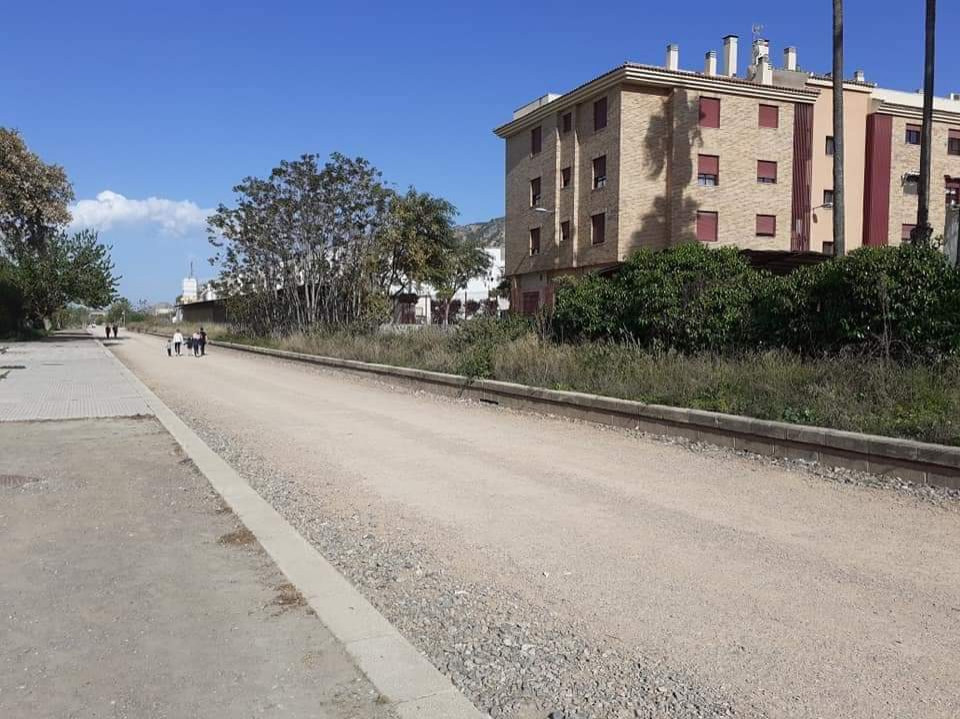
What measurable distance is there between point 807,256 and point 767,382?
1514 centimetres

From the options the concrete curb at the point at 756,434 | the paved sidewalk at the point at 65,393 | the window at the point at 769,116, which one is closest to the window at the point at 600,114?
the window at the point at 769,116

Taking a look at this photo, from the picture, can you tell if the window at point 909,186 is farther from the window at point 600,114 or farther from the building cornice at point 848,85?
the window at point 600,114

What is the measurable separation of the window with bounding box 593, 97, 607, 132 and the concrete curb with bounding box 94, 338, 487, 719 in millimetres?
33423

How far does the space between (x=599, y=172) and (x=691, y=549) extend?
112 feet

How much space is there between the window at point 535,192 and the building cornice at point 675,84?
4280mm

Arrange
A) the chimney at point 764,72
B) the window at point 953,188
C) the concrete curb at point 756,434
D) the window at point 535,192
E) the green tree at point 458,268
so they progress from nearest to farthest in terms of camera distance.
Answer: the concrete curb at point 756,434 → the chimney at point 764,72 → the window at point 953,188 → the window at point 535,192 → the green tree at point 458,268

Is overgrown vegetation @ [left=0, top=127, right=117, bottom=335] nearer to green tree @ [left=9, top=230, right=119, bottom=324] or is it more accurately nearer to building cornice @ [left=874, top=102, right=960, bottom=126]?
green tree @ [left=9, top=230, right=119, bottom=324]

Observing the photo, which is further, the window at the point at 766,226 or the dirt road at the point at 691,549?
the window at the point at 766,226

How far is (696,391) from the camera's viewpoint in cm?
967

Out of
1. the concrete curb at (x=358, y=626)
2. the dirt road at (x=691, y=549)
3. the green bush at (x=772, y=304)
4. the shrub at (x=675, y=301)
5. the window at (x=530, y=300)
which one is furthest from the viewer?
the window at (x=530, y=300)

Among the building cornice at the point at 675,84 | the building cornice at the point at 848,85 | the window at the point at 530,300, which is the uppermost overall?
the building cornice at the point at 848,85

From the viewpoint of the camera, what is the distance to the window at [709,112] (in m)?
35.8

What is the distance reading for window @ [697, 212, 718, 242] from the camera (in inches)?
1411

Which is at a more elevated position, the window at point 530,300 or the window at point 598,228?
the window at point 598,228
